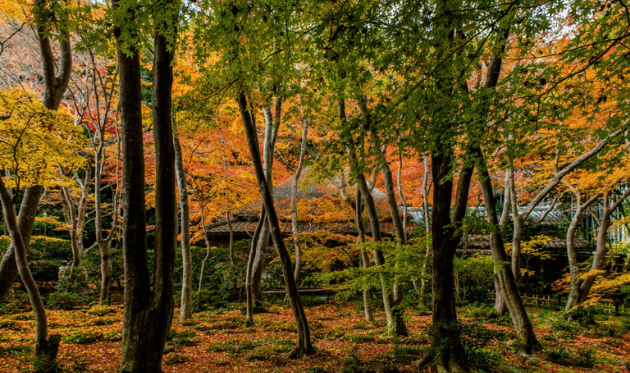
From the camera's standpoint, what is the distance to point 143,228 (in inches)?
143

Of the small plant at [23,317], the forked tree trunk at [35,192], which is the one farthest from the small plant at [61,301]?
the forked tree trunk at [35,192]

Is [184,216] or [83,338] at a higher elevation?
[184,216]

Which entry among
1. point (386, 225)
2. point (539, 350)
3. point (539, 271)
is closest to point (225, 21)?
point (539, 350)

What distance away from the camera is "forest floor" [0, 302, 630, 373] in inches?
185

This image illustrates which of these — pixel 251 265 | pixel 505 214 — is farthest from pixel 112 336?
pixel 505 214

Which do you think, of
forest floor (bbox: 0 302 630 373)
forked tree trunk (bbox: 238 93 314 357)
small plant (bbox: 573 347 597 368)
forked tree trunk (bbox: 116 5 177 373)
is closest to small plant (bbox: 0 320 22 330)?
forest floor (bbox: 0 302 630 373)

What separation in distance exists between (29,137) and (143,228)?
2.63m

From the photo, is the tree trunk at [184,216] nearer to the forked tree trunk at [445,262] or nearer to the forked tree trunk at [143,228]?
the forked tree trunk at [143,228]

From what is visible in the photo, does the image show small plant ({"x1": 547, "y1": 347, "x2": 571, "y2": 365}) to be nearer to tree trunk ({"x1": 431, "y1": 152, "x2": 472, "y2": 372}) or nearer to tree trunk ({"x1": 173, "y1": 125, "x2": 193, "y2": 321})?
tree trunk ({"x1": 431, "y1": 152, "x2": 472, "y2": 372})

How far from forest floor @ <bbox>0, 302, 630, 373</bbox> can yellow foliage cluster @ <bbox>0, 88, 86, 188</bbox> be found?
8.67ft

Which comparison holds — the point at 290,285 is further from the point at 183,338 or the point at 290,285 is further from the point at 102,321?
the point at 102,321

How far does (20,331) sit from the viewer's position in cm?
665

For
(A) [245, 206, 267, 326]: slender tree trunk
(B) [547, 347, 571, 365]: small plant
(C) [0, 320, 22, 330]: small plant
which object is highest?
(A) [245, 206, 267, 326]: slender tree trunk

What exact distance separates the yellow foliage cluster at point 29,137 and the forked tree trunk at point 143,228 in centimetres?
175
